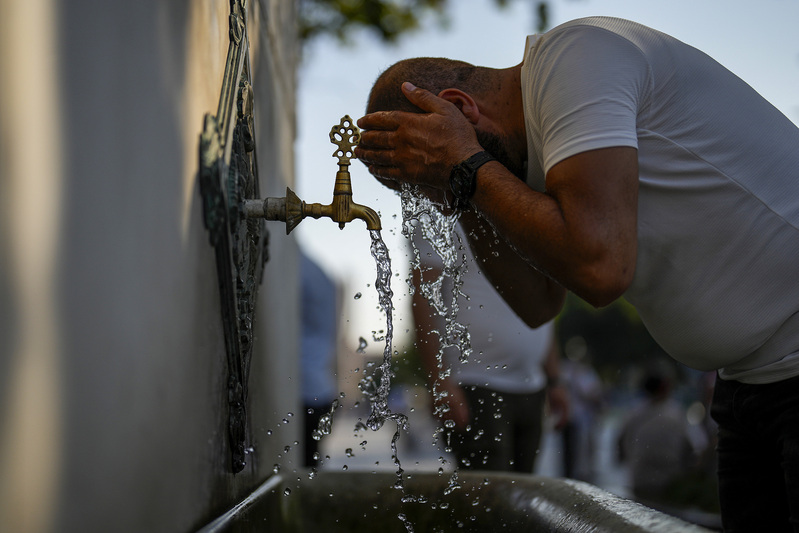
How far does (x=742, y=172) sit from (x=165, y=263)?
102 cm

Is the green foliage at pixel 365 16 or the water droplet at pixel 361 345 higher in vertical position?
the green foliage at pixel 365 16

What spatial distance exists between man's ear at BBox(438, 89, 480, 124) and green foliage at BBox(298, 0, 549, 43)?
6590 millimetres

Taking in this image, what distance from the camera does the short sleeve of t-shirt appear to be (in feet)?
4.32

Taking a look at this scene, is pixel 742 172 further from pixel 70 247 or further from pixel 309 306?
pixel 309 306

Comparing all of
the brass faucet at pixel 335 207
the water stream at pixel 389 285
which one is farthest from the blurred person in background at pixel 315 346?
the brass faucet at pixel 335 207

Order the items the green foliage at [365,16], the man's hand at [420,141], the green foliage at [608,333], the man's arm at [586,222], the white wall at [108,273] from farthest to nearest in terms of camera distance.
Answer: the green foliage at [608,333] → the green foliage at [365,16] → the man's hand at [420,141] → the man's arm at [586,222] → the white wall at [108,273]

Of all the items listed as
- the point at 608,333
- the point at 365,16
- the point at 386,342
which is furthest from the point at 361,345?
the point at 608,333

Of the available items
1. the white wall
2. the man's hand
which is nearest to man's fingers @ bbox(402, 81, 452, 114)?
the man's hand

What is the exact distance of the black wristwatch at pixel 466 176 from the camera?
1507 millimetres

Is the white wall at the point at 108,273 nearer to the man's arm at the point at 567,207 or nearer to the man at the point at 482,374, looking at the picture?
the man's arm at the point at 567,207

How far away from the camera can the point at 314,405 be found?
14.0 ft

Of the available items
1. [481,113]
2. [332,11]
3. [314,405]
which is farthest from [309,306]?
[332,11]

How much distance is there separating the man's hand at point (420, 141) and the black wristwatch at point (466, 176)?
0.02 metres

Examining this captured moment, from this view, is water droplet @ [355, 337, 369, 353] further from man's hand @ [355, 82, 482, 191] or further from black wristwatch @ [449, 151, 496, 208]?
black wristwatch @ [449, 151, 496, 208]
